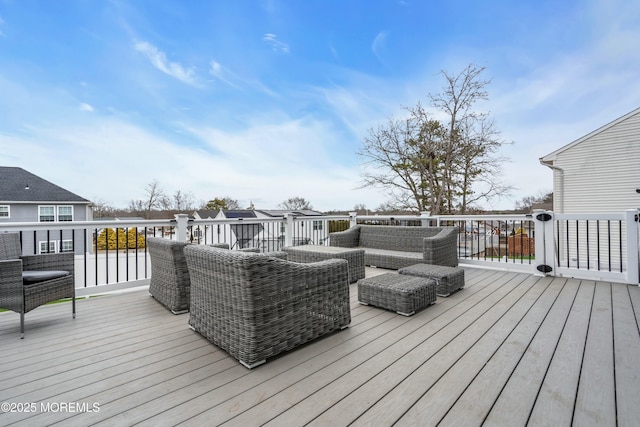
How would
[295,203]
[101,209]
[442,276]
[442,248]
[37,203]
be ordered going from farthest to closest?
[295,203], [101,209], [37,203], [442,248], [442,276]

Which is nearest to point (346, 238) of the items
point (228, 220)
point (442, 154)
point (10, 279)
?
point (228, 220)

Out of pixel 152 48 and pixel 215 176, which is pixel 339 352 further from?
pixel 215 176

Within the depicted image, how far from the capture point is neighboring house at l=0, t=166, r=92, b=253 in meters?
16.2

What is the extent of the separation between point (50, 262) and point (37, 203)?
19501 millimetres

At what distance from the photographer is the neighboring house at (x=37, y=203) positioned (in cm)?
1617

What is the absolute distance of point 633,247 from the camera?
3816 millimetres

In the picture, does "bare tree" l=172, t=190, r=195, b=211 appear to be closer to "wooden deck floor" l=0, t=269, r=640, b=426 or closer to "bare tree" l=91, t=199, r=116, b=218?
"bare tree" l=91, t=199, r=116, b=218

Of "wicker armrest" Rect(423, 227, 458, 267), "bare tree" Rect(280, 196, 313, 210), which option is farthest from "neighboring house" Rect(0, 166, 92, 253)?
"wicker armrest" Rect(423, 227, 458, 267)

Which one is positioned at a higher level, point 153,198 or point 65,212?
point 153,198

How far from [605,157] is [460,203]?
14.7ft

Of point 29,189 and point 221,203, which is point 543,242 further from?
point 221,203

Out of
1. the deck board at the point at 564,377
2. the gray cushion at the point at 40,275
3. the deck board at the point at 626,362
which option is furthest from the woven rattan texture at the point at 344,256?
the gray cushion at the point at 40,275

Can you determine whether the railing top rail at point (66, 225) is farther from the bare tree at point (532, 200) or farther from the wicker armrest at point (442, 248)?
the bare tree at point (532, 200)

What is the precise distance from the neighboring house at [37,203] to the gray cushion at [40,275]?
16866 mm
